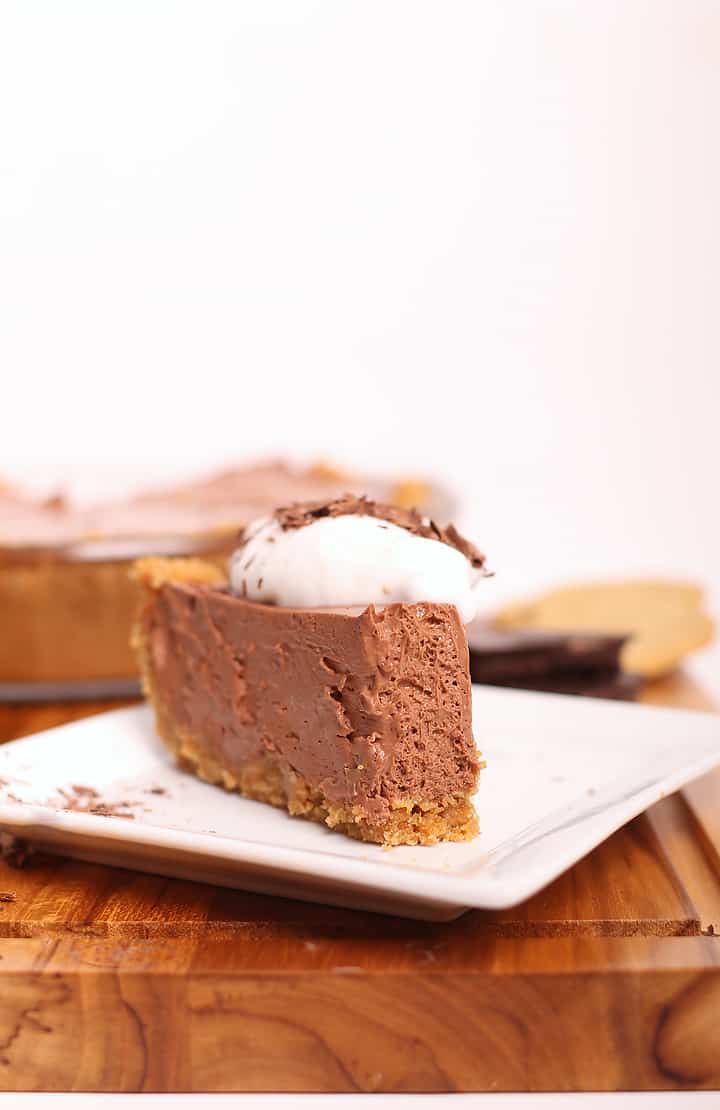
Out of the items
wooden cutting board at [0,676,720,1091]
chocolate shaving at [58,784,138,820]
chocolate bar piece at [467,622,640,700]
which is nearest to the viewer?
wooden cutting board at [0,676,720,1091]

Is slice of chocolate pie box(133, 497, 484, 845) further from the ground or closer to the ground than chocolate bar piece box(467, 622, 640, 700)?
further from the ground

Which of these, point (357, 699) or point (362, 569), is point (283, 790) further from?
point (362, 569)

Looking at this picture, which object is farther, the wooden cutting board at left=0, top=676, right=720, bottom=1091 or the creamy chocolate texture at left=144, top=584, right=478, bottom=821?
the creamy chocolate texture at left=144, top=584, right=478, bottom=821

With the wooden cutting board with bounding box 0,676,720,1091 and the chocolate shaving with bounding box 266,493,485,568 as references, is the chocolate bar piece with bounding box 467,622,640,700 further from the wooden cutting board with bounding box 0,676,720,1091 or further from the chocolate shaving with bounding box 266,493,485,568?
the wooden cutting board with bounding box 0,676,720,1091

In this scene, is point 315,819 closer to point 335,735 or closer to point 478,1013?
point 335,735

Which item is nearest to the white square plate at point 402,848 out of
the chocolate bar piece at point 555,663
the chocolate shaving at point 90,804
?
the chocolate shaving at point 90,804

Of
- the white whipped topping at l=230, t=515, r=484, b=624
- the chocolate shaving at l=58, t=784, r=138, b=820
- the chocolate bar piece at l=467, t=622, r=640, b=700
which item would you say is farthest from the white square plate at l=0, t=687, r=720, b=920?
the white whipped topping at l=230, t=515, r=484, b=624

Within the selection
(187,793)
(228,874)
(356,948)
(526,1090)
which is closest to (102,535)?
(187,793)
